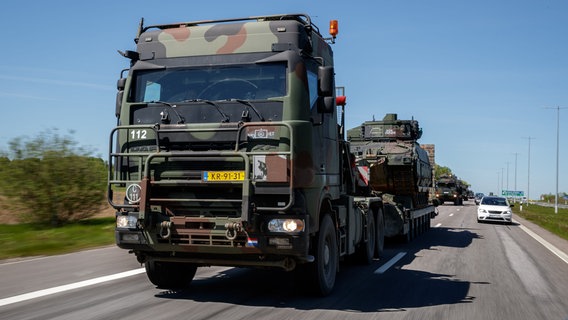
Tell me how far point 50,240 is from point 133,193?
332 inches

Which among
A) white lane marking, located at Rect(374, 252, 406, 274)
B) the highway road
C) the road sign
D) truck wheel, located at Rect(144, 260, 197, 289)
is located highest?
truck wheel, located at Rect(144, 260, 197, 289)

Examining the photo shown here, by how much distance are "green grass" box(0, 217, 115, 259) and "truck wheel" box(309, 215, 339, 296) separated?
680 cm

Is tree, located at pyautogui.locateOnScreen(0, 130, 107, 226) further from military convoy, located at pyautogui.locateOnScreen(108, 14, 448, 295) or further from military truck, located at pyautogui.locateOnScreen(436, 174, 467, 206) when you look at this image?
military truck, located at pyautogui.locateOnScreen(436, 174, 467, 206)

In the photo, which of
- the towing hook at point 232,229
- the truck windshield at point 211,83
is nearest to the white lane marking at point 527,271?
the towing hook at point 232,229

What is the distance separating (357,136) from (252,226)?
13778 mm

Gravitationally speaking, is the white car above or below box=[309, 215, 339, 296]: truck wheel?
below

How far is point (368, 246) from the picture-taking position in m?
12.0

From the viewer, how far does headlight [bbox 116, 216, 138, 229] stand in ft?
23.6

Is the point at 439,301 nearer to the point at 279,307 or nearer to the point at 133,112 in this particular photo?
the point at 279,307

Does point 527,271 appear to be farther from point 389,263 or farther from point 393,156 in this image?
point 393,156

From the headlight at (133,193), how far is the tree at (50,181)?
13.1m

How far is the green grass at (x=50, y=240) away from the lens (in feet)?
40.7

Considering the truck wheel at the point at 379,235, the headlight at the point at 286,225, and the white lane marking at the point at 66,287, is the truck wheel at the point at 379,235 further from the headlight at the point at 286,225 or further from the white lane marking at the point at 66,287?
the headlight at the point at 286,225

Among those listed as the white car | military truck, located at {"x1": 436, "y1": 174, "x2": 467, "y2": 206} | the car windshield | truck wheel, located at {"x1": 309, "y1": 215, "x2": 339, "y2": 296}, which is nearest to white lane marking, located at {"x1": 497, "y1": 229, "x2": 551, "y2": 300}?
truck wheel, located at {"x1": 309, "y1": 215, "x2": 339, "y2": 296}
